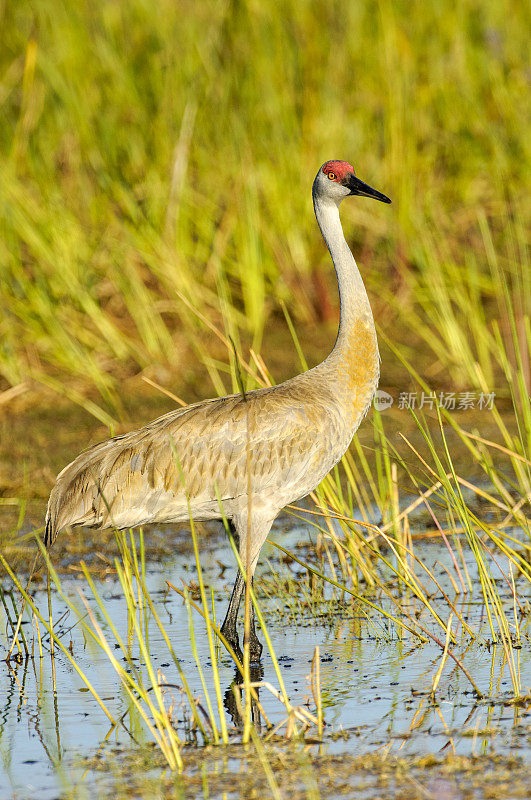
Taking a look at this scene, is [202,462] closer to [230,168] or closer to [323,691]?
[323,691]

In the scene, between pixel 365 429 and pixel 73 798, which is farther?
pixel 365 429

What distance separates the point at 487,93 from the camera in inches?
345

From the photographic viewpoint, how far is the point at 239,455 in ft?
14.9

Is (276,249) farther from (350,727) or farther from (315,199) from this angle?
(350,727)

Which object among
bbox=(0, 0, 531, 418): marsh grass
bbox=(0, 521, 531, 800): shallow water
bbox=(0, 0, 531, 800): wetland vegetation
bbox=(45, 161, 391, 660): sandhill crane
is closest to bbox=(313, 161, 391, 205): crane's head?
bbox=(45, 161, 391, 660): sandhill crane

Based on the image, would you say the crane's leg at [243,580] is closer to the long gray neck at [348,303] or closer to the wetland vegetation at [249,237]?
the wetland vegetation at [249,237]

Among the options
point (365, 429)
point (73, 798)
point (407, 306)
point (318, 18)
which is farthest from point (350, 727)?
point (318, 18)

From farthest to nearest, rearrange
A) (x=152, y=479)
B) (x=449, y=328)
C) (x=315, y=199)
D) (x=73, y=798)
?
(x=449, y=328) → (x=315, y=199) → (x=152, y=479) → (x=73, y=798)

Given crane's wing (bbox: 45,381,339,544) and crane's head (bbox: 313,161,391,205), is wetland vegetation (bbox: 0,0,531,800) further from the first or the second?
crane's head (bbox: 313,161,391,205)

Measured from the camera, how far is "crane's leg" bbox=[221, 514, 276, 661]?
436 centimetres

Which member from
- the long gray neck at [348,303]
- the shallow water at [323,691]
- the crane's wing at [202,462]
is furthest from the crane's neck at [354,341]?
the shallow water at [323,691]

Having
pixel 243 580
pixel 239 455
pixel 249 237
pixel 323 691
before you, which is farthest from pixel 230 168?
pixel 323 691

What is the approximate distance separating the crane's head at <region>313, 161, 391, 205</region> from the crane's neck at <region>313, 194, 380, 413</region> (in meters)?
0.26

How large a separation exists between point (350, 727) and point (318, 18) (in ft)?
20.4
